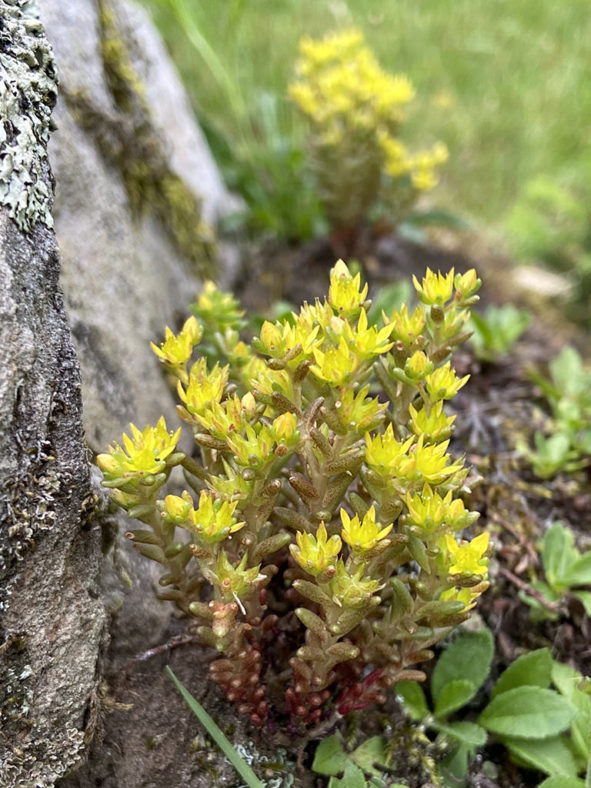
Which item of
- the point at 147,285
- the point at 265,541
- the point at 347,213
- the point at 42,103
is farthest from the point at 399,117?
the point at 265,541

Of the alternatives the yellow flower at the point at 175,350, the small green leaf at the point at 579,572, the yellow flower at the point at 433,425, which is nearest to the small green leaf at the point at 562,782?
the small green leaf at the point at 579,572

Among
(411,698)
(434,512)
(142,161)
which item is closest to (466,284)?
(434,512)

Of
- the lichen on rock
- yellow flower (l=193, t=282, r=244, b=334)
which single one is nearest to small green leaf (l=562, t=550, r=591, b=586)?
yellow flower (l=193, t=282, r=244, b=334)

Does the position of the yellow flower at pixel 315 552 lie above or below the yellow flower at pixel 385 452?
below

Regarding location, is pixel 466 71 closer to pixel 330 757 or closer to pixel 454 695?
pixel 454 695

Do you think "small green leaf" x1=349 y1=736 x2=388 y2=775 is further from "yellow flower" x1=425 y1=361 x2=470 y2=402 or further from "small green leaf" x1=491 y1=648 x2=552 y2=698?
"yellow flower" x1=425 y1=361 x2=470 y2=402

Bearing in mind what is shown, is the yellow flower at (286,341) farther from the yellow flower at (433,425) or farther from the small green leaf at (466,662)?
the small green leaf at (466,662)
